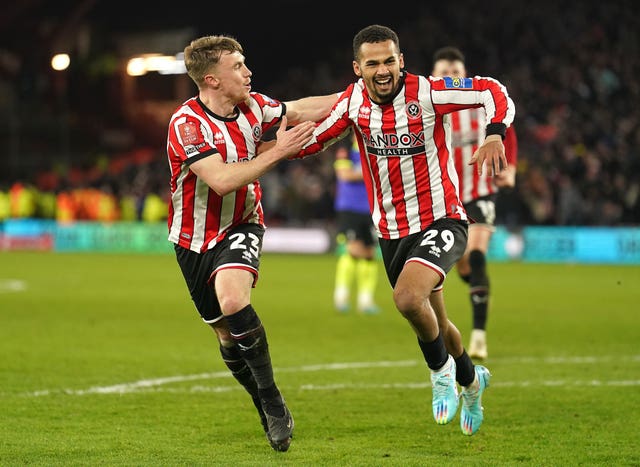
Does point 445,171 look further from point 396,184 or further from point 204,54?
point 204,54

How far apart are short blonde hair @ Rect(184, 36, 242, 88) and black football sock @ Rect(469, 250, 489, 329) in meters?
3.94

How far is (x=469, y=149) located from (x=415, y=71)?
21.7 m

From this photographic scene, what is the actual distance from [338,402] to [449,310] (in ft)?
21.7

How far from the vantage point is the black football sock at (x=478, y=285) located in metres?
9.21

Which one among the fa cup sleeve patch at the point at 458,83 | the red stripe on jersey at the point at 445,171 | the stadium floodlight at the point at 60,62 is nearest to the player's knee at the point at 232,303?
the red stripe on jersey at the point at 445,171

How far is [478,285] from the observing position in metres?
9.34

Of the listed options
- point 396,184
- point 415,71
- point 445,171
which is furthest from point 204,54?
point 415,71

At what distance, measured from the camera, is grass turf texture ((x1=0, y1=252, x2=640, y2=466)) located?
5.56 meters

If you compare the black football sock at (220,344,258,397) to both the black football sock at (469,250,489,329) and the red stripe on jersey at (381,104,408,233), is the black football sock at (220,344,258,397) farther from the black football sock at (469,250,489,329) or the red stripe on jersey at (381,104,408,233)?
the black football sock at (469,250,489,329)

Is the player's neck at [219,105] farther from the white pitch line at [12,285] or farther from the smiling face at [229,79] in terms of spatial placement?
the white pitch line at [12,285]

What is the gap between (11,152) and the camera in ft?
125

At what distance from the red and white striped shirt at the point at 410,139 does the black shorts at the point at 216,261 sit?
58 cm

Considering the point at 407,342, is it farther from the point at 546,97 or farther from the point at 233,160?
the point at 546,97

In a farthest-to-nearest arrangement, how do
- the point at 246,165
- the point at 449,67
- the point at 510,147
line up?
the point at 510,147
the point at 449,67
the point at 246,165
